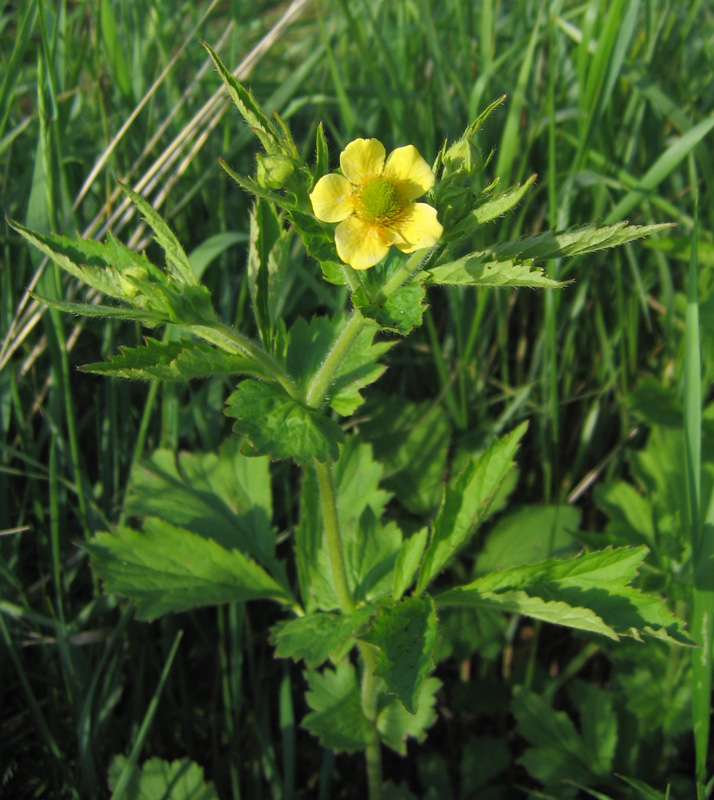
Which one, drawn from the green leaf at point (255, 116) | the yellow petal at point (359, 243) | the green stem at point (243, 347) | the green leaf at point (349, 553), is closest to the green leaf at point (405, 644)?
the green leaf at point (349, 553)

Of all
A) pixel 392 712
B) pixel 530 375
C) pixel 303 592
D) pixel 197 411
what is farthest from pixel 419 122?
pixel 392 712

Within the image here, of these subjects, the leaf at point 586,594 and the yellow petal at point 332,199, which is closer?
the yellow petal at point 332,199

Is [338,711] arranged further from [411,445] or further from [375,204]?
[375,204]

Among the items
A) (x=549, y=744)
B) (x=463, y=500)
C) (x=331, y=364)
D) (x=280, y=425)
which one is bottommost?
(x=549, y=744)

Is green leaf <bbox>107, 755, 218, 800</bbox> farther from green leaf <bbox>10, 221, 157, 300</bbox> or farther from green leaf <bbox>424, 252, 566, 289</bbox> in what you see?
green leaf <bbox>424, 252, 566, 289</bbox>

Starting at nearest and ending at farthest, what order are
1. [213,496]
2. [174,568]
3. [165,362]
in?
[165,362] → [174,568] → [213,496]

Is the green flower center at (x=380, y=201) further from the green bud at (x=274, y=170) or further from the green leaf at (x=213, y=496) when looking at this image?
the green leaf at (x=213, y=496)

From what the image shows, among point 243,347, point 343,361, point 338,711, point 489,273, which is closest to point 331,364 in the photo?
point 343,361
